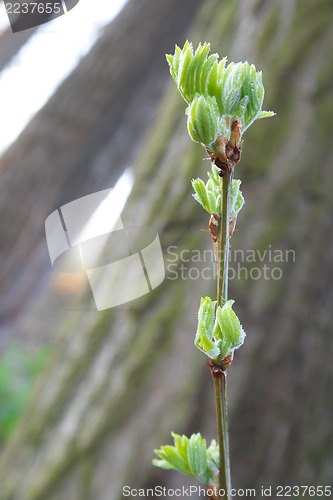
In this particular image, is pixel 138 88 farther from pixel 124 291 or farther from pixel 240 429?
pixel 240 429

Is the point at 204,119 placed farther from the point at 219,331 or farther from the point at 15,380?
the point at 15,380

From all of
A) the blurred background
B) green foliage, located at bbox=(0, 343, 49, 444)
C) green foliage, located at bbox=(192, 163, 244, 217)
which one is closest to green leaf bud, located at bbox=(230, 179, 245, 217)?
green foliage, located at bbox=(192, 163, 244, 217)

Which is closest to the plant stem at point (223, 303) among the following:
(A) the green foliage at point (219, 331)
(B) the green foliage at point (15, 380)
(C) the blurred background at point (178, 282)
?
(A) the green foliage at point (219, 331)

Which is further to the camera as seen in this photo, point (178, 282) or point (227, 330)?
point (178, 282)

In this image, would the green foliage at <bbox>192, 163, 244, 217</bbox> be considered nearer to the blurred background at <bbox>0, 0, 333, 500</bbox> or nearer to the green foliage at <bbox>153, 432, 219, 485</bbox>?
the green foliage at <bbox>153, 432, 219, 485</bbox>

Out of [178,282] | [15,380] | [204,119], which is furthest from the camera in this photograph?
[15,380]

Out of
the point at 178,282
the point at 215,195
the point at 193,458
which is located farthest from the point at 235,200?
the point at 178,282

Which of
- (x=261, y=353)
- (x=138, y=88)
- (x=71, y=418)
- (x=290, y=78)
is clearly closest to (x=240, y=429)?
(x=261, y=353)
